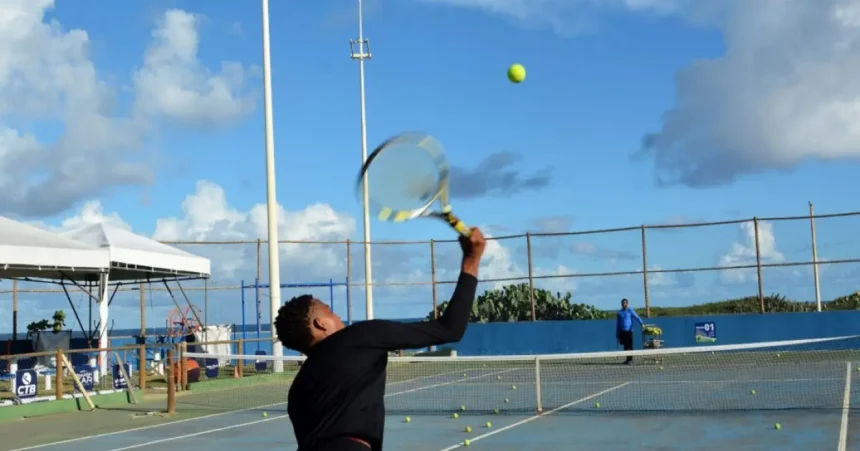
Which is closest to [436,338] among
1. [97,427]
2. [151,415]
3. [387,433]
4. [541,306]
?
[387,433]

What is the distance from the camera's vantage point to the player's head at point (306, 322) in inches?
145

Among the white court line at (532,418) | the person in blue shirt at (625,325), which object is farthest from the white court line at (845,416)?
the person in blue shirt at (625,325)

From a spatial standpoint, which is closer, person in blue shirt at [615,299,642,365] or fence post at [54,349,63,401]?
fence post at [54,349,63,401]

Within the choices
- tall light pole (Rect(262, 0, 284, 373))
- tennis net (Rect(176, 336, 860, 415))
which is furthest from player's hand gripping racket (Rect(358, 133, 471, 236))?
tall light pole (Rect(262, 0, 284, 373))

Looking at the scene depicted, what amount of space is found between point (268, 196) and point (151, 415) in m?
8.52

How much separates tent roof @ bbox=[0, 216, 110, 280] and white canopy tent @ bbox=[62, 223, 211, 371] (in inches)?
13.8

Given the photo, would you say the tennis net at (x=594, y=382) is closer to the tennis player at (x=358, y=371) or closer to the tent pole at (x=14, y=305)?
the tent pole at (x=14, y=305)

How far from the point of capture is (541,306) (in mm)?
33844

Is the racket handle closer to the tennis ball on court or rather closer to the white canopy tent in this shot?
the tennis ball on court

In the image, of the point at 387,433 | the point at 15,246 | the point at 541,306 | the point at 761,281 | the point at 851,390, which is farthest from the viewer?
the point at 541,306

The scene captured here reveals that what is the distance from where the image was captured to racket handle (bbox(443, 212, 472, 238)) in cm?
344

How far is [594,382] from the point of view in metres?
19.2

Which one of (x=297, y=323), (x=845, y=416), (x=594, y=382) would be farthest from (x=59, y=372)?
(x=297, y=323)

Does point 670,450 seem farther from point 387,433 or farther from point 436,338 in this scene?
point 436,338
